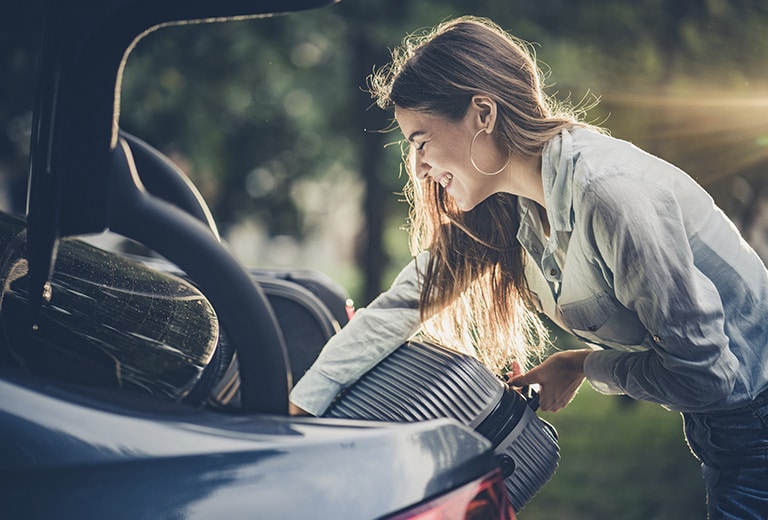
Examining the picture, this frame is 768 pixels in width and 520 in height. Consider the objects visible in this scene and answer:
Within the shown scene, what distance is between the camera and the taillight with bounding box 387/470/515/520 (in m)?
1.15

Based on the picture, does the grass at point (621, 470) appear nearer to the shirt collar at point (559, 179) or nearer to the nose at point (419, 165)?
Answer: the nose at point (419, 165)

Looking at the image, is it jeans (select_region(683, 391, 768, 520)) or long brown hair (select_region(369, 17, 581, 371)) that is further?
long brown hair (select_region(369, 17, 581, 371))

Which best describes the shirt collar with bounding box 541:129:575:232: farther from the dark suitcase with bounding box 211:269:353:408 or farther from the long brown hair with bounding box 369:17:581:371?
the dark suitcase with bounding box 211:269:353:408

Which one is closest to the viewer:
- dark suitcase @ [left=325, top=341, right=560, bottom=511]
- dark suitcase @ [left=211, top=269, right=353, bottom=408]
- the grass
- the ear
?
dark suitcase @ [left=325, top=341, right=560, bottom=511]

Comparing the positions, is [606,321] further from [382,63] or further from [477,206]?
[382,63]

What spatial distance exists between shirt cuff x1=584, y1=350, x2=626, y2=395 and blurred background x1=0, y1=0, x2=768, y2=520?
3089 millimetres

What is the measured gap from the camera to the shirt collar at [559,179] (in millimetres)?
1801

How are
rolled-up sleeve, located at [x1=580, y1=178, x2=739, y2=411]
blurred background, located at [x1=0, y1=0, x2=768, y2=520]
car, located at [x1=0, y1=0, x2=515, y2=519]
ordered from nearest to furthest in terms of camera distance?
car, located at [x1=0, y1=0, x2=515, y2=519] → rolled-up sleeve, located at [x1=580, y1=178, x2=739, y2=411] → blurred background, located at [x1=0, y1=0, x2=768, y2=520]

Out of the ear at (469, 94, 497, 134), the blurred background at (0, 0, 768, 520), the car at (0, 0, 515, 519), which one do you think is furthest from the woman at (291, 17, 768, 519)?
the blurred background at (0, 0, 768, 520)

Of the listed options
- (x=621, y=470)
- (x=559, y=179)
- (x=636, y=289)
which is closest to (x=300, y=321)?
(x=559, y=179)

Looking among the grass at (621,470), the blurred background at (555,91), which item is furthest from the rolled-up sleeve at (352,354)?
the blurred background at (555,91)

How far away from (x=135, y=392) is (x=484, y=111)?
104 cm

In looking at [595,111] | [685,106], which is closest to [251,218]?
[595,111]

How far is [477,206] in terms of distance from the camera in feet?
7.50
